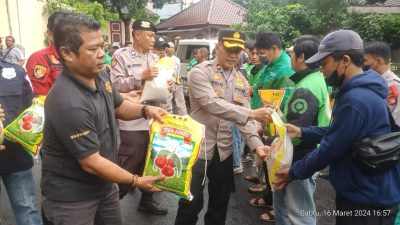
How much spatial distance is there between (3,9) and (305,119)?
474 inches

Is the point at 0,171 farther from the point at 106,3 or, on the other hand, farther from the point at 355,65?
the point at 106,3

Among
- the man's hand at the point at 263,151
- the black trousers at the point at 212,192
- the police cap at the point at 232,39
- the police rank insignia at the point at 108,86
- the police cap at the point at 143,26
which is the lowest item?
the black trousers at the point at 212,192

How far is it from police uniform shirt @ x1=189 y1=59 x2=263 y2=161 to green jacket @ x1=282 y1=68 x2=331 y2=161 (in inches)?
13.4

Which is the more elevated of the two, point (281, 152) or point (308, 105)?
point (308, 105)

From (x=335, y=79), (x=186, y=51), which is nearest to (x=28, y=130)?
(x=335, y=79)

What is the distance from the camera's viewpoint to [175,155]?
217cm

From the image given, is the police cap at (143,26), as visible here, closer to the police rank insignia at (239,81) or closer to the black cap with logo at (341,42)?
the police rank insignia at (239,81)

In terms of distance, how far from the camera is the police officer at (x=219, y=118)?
9.36 feet

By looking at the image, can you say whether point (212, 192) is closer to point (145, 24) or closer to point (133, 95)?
point (133, 95)

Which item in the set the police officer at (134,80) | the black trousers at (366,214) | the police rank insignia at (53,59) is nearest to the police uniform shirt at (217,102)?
the police officer at (134,80)

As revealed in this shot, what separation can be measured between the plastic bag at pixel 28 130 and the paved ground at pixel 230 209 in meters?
1.59

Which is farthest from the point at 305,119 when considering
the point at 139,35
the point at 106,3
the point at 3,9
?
the point at 106,3

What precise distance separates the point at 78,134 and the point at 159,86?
1.62m

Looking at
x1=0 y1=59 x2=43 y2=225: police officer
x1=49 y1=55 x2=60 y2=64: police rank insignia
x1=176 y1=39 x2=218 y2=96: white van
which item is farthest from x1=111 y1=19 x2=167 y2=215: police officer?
x1=176 y1=39 x2=218 y2=96: white van
